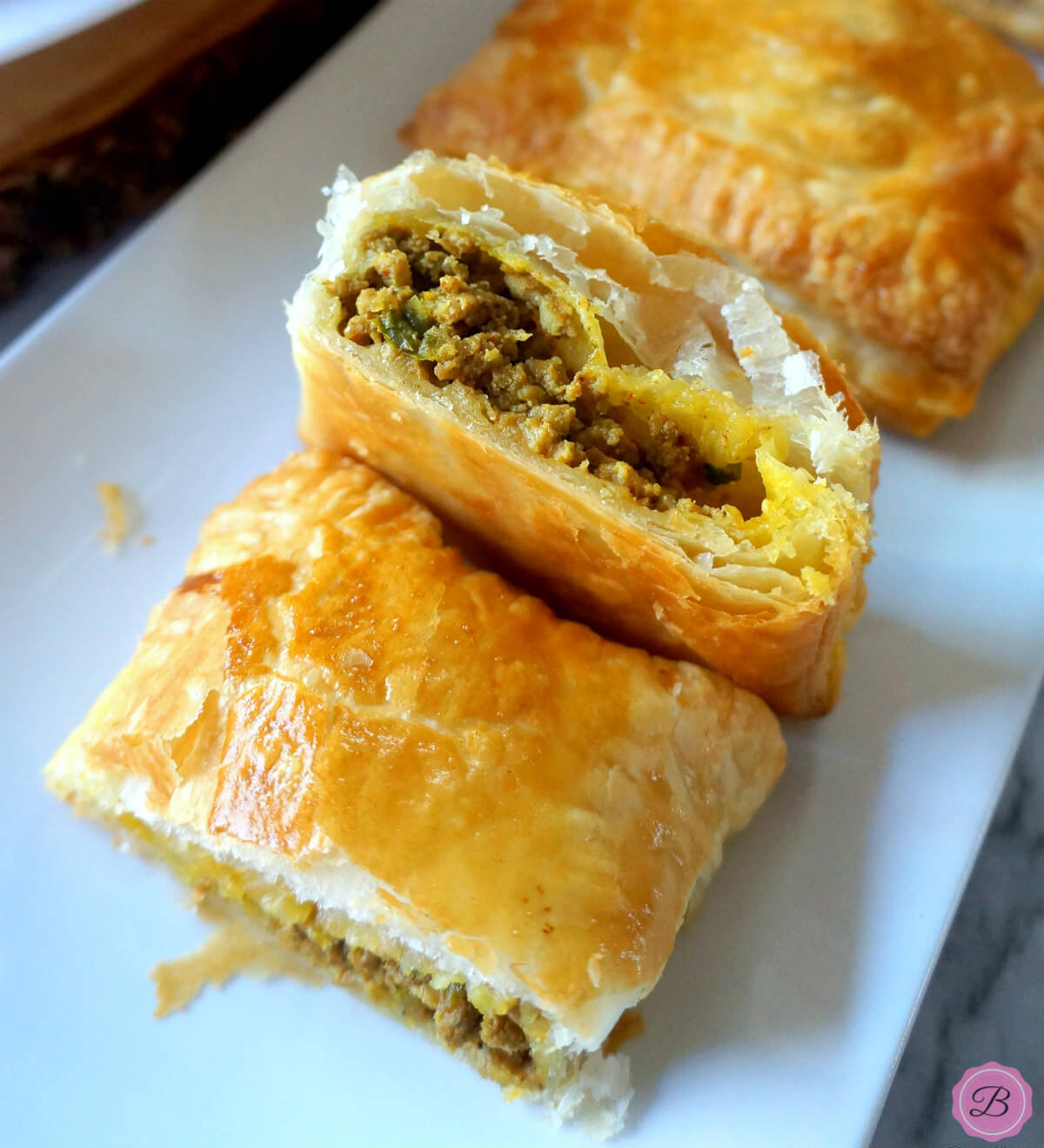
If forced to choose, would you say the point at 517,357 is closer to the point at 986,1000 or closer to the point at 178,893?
the point at 178,893

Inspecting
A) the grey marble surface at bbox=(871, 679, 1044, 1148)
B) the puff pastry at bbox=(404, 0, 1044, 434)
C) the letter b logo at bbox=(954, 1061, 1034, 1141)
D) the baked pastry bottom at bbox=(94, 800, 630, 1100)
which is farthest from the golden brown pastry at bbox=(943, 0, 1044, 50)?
the baked pastry bottom at bbox=(94, 800, 630, 1100)

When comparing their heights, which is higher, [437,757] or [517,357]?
[517,357]

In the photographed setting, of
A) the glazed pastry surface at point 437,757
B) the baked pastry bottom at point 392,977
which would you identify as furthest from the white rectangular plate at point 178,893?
the glazed pastry surface at point 437,757

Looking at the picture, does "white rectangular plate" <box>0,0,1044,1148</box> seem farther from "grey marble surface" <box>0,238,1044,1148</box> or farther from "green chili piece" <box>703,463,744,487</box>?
"green chili piece" <box>703,463,744,487</box>

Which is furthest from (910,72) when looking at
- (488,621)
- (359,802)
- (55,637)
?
(55,637)

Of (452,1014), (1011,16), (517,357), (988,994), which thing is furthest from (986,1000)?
(1011,16)

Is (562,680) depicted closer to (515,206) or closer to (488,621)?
(488,621)
